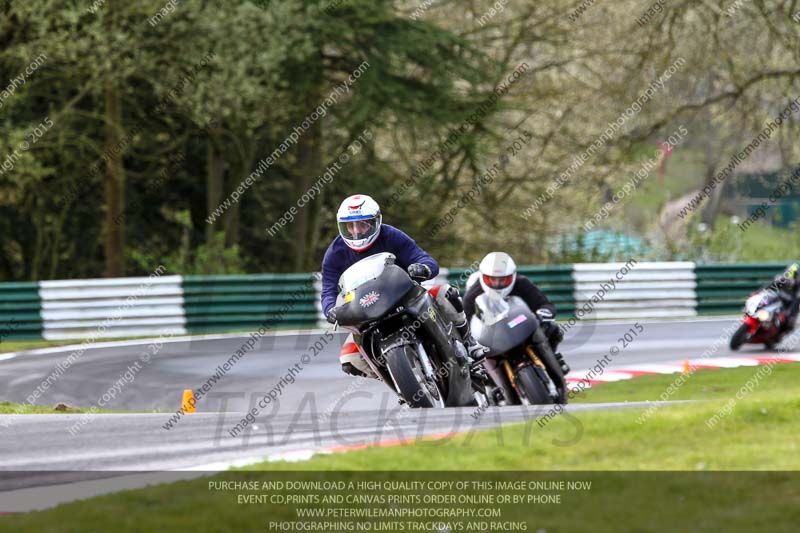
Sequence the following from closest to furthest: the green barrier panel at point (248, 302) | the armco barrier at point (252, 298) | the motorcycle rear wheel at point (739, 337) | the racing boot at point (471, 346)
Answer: the racing boot at point (471, 346)
the motorcycle rear wheel at point (739, 337)
the armco barrier at point (252, 298)
the green barrier panel at point (248, 302)

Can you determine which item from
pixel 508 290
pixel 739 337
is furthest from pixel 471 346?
pixel 739 337

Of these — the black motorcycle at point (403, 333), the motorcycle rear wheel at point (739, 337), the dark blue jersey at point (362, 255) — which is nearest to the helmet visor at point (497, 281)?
the dark blue jersey at point (362, 255)

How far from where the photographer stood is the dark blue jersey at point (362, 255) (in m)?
9.41

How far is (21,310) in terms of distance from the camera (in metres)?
18.5

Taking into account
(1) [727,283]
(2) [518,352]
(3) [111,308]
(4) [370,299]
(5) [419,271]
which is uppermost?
(5) [419,271]

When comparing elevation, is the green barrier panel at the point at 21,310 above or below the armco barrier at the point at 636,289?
above

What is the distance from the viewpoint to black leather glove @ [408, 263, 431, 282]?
351 inches

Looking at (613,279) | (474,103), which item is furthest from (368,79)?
(613,279)

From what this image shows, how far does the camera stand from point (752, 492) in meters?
5.72

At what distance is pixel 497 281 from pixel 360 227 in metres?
1.79

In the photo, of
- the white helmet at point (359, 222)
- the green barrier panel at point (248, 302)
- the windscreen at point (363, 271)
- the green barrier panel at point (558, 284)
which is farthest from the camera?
the green barrier panel at point (558, 284)

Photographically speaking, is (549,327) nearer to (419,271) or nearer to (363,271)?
(419,271)

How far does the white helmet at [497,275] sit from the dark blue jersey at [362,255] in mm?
1154

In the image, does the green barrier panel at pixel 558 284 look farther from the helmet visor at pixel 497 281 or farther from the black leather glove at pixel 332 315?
the black leather glove at pixel 332 315
